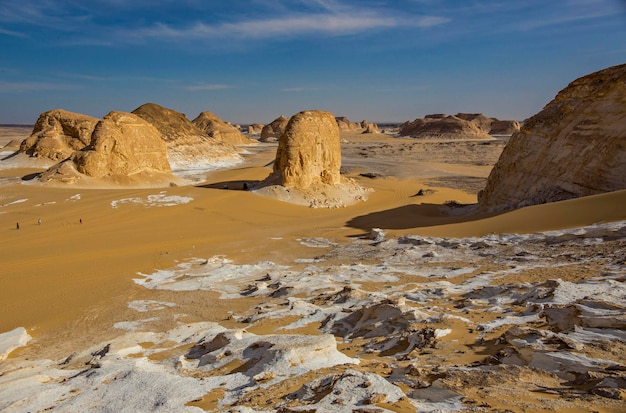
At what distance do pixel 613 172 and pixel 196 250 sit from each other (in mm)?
13107

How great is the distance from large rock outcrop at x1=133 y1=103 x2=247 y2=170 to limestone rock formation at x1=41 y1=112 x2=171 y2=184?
9.02 metres

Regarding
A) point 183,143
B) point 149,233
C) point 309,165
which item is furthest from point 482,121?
point 149,233

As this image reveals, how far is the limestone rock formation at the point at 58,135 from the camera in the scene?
29.3 meters

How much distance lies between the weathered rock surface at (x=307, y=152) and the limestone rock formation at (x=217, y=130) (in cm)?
4061

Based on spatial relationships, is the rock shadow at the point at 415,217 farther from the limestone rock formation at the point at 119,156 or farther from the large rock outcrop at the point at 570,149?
the limestone rock formation at the point at 119,156

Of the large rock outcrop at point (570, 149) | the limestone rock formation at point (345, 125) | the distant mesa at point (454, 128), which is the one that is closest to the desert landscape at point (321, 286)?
the large rock outcrop at point (570, 149)

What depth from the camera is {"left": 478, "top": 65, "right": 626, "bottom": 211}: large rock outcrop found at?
12.8 m

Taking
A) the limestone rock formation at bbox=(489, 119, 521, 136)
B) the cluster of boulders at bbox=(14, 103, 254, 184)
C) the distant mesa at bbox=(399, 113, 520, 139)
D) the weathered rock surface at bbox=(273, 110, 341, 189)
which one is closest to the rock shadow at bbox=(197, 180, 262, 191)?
the weathered rock surface at bbox=(273, 110, 341, 189)

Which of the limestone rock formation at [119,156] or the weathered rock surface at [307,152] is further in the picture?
the limestone rock formation at [119,156]

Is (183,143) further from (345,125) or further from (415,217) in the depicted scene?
(345,125)

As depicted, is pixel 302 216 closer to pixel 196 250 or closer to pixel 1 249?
pixel 196 250

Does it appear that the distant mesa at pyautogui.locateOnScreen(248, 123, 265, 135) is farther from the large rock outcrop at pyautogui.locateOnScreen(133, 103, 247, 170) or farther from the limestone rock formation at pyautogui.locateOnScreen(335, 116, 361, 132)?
the large rock outcrop at pyautogui.locateOnScreen(133, 103, 247, 170)

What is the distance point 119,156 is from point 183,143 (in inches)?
589

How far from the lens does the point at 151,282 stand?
10078 millimetres
